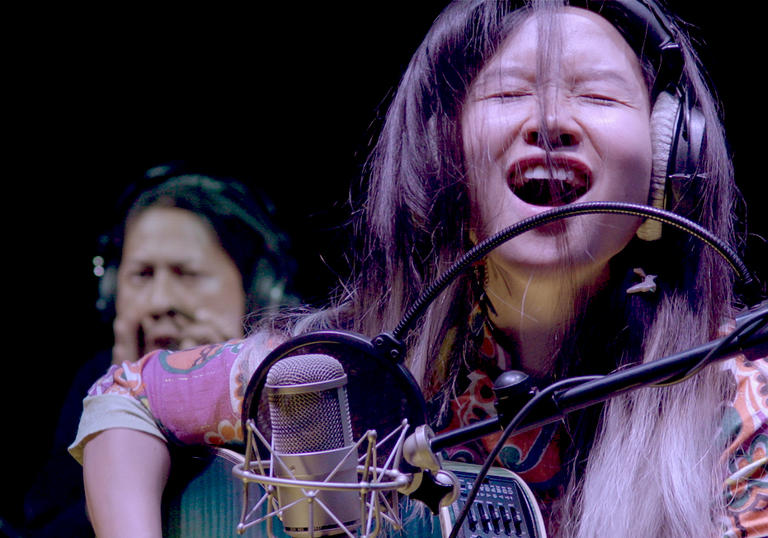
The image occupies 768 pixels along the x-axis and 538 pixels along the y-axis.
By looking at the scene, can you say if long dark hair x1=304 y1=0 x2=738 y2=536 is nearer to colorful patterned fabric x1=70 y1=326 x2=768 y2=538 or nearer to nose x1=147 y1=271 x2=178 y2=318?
colorful patterned fabric x1=70 y1=326 x2=768 y2=538

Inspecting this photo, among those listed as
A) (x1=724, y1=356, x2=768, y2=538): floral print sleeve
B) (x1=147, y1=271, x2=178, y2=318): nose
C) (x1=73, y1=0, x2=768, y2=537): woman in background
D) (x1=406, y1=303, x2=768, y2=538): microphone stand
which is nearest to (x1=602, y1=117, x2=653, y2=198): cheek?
(x1=73, y1=0, x2=768, y2=537): woman in background

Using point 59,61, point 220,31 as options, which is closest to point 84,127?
point 59,61

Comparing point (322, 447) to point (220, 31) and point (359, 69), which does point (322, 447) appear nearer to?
point (359, 69)

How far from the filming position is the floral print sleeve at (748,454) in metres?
0.78

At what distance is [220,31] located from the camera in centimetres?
153

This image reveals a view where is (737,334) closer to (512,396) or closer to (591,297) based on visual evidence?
(512,396)

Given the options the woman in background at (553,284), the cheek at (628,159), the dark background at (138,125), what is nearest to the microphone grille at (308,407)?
the woman in background at (553,284)

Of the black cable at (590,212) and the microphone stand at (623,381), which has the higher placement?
the black cable at (590,212)

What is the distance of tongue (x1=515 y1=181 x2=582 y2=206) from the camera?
85cm

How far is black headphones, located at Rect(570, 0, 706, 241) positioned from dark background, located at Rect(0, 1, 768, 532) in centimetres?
55

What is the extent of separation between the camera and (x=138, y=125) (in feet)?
5.03

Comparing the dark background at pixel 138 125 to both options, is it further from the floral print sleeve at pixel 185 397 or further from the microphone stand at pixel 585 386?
the microphone stand at pixel 585 386

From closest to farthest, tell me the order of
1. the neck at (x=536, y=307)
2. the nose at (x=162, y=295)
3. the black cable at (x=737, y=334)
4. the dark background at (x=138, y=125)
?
the black cable at (x=737, y=334), the neck at (x=536, y=307), the dark background at (x=138, y=125), the nose at (x=162, y=295)

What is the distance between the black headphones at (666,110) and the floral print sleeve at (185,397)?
1.91ft
